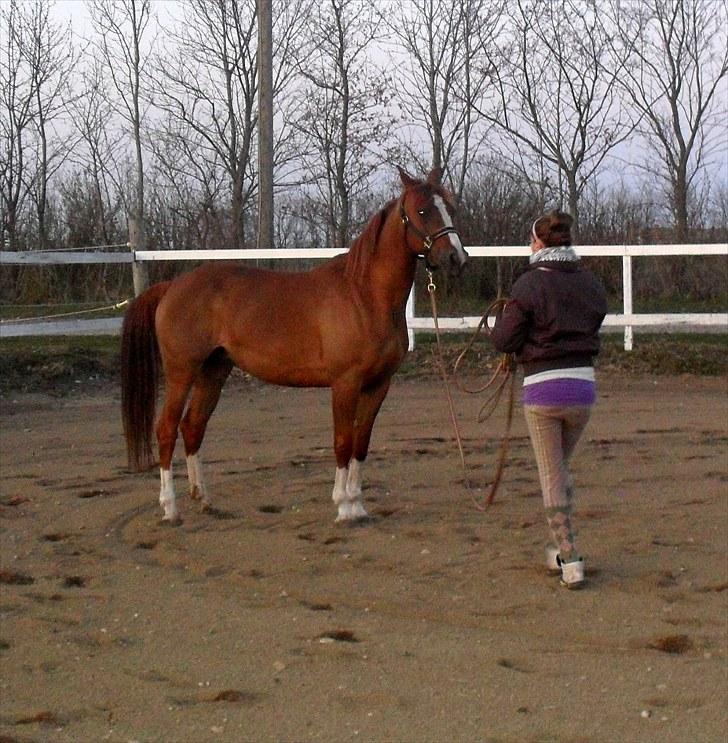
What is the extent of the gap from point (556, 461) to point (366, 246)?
6.48ft

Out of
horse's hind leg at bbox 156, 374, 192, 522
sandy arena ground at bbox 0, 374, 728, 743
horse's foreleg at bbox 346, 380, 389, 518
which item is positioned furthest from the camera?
horse's hind leg at bbox 156, 374, 192, 522

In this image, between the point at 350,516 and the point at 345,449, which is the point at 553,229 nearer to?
the point at 345,449

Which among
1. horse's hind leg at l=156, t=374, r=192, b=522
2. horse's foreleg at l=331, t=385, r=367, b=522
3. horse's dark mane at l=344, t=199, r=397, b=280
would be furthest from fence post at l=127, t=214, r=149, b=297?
horse's foreleg at l=331, t=385, r=367, b=522

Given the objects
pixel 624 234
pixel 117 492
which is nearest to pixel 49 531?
pixel 117 492

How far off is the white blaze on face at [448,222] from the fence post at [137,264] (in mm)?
8520

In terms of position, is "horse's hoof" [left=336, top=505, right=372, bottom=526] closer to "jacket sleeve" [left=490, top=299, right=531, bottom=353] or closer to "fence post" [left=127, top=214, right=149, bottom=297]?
"jacket sleeve" [left=490, top=299, right=531, bottom=353]

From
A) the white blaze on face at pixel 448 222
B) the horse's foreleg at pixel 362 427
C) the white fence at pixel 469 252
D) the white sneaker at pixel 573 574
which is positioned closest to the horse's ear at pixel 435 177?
the white blaze on face at pixel 448 222

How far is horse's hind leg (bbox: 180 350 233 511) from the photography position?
22.7 ft

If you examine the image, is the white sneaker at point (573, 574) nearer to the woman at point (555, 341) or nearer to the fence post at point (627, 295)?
the woman at point (555, 341)

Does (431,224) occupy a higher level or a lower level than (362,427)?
higher

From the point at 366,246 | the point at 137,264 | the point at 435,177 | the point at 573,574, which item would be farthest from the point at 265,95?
the point at 573,574

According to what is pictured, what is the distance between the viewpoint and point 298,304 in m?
6.62

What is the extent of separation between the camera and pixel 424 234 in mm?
6078

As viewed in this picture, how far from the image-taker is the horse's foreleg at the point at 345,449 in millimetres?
6402
